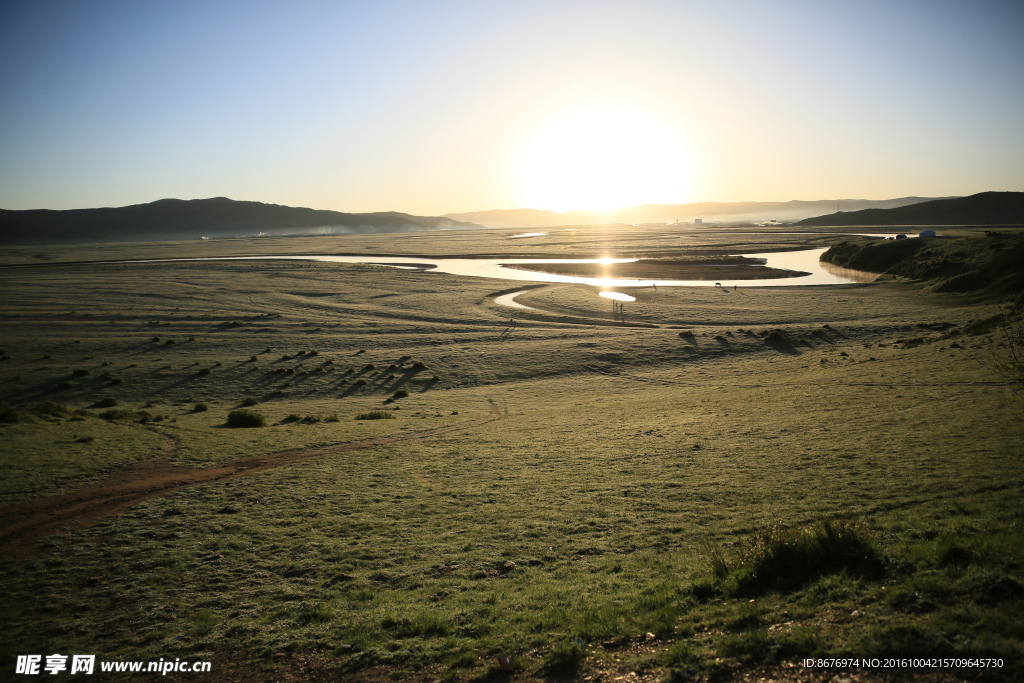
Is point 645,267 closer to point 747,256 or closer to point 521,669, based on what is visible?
point 747,256

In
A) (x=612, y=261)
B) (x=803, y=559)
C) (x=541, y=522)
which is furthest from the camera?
(x=612, y=261)

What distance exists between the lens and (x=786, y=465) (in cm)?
1390

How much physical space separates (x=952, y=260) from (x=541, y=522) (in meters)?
68.8

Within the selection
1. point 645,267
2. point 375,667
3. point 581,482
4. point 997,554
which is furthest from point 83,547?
point 645,267

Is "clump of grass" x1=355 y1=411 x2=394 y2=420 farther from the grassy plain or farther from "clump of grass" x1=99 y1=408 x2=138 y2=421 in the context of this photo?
"clump of grass" x1=99 y1=408 x2=138 y2=421

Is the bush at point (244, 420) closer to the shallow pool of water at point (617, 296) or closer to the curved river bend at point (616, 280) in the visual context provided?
the shallow pool of water at point (617, 296)

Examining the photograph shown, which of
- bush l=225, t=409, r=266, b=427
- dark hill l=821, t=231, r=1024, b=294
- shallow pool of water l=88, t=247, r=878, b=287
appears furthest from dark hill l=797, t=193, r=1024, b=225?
bush l=225, t=409, r=266, b=427

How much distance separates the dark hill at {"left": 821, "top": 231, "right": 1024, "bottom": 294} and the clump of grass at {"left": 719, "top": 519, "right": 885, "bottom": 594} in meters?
52.2

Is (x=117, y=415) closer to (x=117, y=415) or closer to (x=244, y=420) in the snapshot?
(x=117, y=415)

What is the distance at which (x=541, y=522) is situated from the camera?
1166cm

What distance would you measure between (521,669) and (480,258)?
10968 cm

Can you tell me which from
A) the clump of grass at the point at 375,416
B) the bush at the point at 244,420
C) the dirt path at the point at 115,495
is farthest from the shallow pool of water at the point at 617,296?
the dirt path at the point at 115,495

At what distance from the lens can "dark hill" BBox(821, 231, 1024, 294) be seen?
49750 millimetres

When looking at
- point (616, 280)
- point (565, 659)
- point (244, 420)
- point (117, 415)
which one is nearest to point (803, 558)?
point (565, 659)
